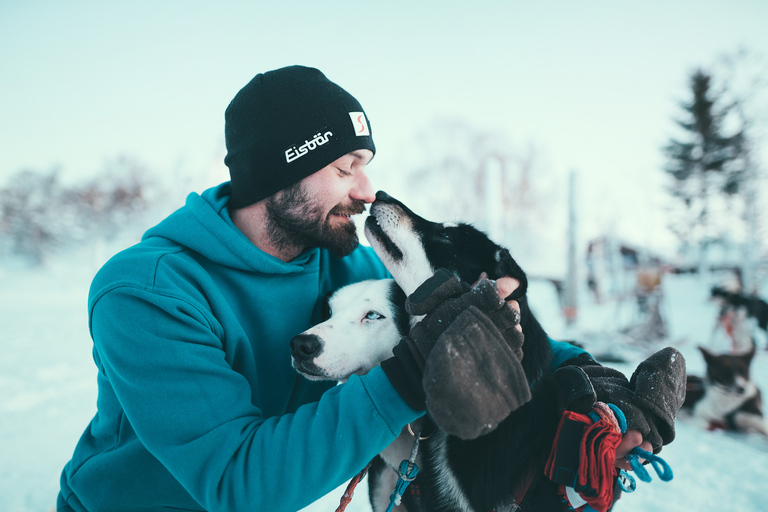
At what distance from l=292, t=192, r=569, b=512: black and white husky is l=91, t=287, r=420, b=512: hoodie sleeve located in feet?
1.17

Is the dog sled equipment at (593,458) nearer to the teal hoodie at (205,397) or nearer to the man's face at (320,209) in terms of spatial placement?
the teal hoodie at (205,397)

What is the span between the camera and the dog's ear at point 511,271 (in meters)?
1.42

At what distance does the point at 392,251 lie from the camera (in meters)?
1.68

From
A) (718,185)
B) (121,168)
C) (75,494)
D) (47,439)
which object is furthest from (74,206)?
(718,185)

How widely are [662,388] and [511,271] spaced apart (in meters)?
0.61

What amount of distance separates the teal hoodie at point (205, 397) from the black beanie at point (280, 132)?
22cm

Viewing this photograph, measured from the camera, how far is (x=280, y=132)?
5.52ft

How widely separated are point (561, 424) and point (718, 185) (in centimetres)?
1974

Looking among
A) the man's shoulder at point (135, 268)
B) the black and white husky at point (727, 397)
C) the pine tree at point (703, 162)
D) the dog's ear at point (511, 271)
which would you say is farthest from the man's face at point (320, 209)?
the pine tree at point (703, 162)

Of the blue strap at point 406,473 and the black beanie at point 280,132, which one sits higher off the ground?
the black beanie at point 280,132

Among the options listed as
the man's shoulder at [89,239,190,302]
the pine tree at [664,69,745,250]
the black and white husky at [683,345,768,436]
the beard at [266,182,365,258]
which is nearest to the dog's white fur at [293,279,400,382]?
the beard at [266,182,365,258]

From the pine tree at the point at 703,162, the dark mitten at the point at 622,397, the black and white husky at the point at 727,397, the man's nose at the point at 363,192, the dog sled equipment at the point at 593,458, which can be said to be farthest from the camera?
the pine tree at the point at 703,162

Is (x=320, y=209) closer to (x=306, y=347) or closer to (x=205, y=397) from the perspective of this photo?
(x=306, y=347)

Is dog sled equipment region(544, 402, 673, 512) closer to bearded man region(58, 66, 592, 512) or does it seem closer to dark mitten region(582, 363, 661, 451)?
dark mitten region(582, 363, 661, 451)
